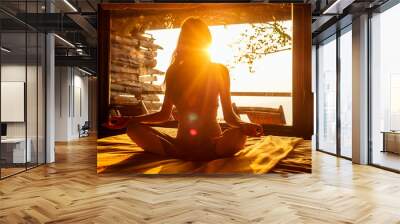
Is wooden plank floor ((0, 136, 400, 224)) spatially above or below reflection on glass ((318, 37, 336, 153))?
below

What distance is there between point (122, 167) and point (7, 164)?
289 cm

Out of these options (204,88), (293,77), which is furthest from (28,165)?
(293,77)

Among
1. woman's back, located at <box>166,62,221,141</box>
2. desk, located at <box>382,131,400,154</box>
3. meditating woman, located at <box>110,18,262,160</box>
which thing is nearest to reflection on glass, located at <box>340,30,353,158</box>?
desk, located at <box>382,131,400,154</box>

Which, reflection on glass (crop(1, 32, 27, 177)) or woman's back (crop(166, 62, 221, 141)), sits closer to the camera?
woman's back (crop(166, 62, 221, 141))

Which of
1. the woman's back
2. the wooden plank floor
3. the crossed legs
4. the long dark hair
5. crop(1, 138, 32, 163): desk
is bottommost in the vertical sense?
the wooden plank floor

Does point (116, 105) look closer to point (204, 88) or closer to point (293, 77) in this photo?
point (204, 88)

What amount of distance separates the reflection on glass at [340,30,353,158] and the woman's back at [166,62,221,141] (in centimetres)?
377

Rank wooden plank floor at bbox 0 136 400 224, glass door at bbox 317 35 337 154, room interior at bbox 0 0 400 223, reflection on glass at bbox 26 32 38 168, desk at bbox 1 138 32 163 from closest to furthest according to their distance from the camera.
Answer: wooden plank floor at bbox 0 136 400 224 < room interior at bbox 0 0 400 223 < desk at bbox 1 138 32 163 < reflection on glass at bbox 26 32 38 168 < glass door at bbox 317 35 337 154

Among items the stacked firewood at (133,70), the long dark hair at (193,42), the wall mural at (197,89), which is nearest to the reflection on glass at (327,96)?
the wall mural at (197,89)

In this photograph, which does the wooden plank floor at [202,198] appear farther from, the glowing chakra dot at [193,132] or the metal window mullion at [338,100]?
the metal window mullion at [338,100]

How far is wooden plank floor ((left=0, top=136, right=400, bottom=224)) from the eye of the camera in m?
4.06

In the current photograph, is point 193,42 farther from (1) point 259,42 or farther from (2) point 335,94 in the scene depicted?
(2) point 335,94

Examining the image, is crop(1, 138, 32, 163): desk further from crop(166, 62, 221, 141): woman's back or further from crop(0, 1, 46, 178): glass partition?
crop(166, 62, 221, 141): woman's back

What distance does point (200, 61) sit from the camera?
668 centimetres
